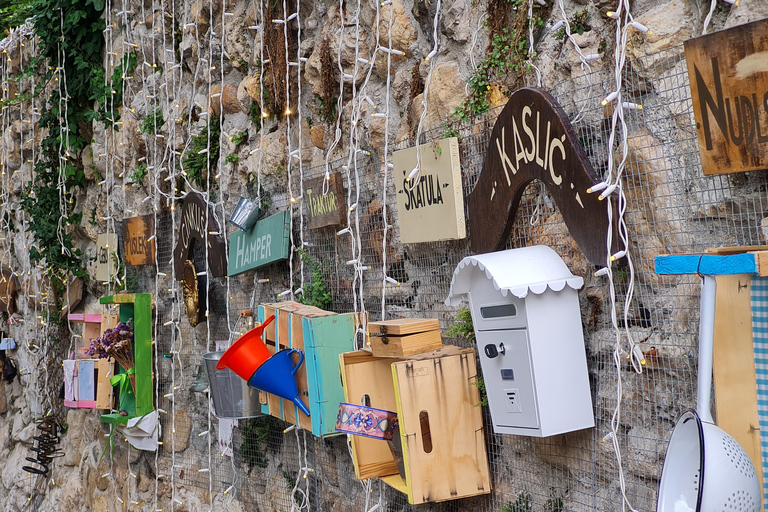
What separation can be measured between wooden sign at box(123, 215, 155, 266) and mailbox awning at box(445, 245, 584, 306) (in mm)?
1952

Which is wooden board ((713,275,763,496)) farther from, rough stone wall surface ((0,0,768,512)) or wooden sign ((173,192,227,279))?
wooden sign ((173,192,227,279))

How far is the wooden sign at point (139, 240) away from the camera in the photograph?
117 inches

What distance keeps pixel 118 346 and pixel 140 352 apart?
0.33 feet

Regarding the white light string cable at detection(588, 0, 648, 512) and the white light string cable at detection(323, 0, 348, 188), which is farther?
the white light string cable at detection(323, 0, 348, 188)

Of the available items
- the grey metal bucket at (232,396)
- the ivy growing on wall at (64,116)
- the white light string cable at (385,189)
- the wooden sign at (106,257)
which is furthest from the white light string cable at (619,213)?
the ivy growing on wall at (64,116)

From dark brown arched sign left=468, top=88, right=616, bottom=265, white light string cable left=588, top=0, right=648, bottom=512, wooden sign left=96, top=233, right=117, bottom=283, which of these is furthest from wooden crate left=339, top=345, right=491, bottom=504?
wooden sign left=96, top=233, right=117, bottom=283

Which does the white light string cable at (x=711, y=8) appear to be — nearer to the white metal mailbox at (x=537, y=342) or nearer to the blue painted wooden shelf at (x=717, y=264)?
the blue painted wooden shelf at (x=717, y=264)

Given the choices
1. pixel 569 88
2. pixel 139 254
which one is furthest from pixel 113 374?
pixel 569 88

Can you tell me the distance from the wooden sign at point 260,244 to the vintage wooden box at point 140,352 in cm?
67

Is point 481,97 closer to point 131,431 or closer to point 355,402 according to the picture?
point 355,402

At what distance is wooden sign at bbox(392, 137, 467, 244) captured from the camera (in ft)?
5.07

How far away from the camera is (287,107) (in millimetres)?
2189

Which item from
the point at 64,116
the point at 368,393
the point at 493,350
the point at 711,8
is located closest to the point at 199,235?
the point at 368,393

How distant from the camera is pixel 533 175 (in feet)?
4.45
